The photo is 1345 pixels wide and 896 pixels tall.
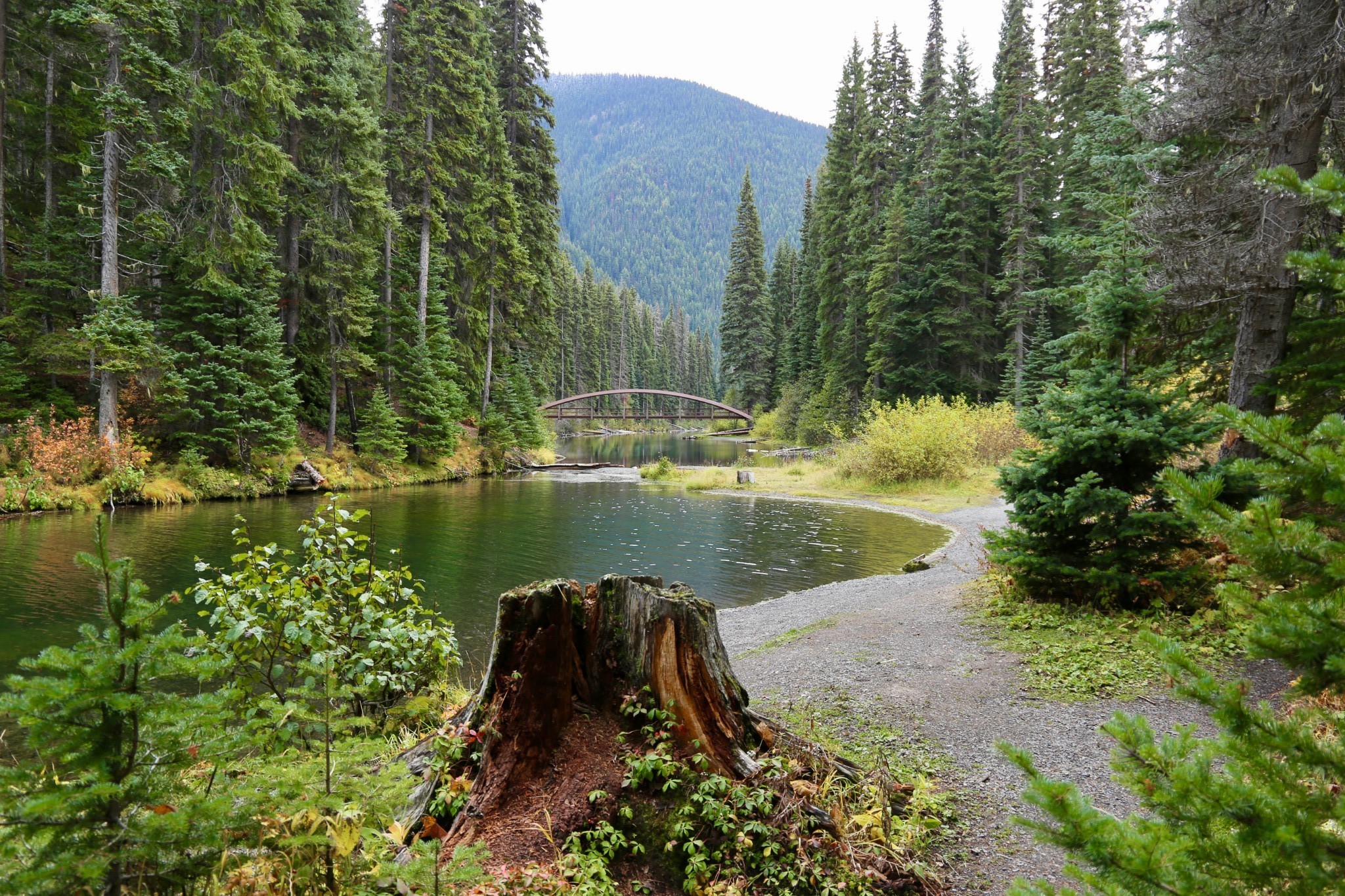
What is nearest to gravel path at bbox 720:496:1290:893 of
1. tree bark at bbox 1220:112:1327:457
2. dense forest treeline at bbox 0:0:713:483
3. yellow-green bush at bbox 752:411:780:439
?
tree bark at bbox 1220:112:1327:457

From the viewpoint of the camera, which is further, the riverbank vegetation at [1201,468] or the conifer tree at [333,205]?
the conifer tree at [333,205]

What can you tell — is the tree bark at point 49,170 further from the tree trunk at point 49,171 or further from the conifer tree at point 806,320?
the conifer tree at point 806,320

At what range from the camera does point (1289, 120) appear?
21.1 feet

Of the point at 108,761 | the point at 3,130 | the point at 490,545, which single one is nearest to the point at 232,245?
the point at 3,130

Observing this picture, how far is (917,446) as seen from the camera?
21.1 m

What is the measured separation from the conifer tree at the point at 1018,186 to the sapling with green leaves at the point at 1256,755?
25.5m

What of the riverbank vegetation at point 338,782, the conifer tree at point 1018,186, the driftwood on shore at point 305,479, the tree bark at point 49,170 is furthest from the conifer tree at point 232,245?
the conifer tree at point 1018,186

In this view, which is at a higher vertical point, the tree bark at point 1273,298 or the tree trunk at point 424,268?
the tree trunk at point 424,268

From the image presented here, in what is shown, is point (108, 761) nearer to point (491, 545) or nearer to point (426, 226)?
point (491, 545)

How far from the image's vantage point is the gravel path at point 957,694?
3.13 metres

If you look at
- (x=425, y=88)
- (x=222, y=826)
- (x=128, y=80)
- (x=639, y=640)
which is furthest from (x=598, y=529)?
(x=425, y=88)

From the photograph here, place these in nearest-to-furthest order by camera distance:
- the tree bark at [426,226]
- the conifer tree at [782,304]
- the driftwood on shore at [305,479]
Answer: the driftwood on shore at [305,479] → the tree bark at [426,226] → the conifer tree at [782,304]

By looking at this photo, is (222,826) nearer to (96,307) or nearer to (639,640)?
(639,640)

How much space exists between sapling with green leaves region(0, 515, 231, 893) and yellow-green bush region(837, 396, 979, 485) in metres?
21.2
